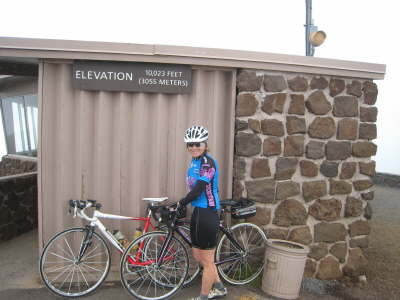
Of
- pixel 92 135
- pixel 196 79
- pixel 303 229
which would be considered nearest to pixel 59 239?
pixel 92 135

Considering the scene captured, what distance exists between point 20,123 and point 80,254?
5953 millimetres

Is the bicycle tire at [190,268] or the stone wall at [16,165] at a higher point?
the stone wall at [16,165]

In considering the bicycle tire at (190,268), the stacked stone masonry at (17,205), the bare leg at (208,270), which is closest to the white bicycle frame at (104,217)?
the bicycle tire at (190,268)

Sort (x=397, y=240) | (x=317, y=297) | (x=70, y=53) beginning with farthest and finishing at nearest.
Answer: (x=397, y=240) < (x=317, y=297) < (x=70, y=53)

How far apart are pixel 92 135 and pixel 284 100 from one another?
240 cm

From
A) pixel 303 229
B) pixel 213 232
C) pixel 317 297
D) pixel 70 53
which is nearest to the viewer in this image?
pixel 213 232

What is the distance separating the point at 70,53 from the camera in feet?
12.9

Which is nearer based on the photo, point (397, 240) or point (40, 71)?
point (40, 71)

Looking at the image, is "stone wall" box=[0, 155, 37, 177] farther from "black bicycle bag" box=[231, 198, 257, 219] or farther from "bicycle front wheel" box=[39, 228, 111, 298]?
"black bicycle bag" box=[231, 198, 257, 219]

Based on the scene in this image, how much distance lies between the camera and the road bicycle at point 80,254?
12.7ft

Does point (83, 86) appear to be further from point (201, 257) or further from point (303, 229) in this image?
point (303, 229)

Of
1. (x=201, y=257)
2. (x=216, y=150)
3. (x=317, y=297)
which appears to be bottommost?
(x=317, y=297)

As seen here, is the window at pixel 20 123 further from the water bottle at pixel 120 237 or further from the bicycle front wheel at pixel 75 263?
the water bottle at pixel 120 237

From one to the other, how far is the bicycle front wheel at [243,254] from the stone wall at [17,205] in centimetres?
382
